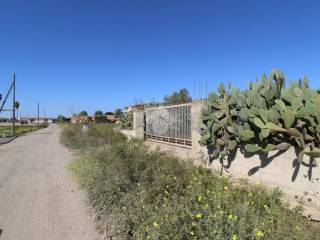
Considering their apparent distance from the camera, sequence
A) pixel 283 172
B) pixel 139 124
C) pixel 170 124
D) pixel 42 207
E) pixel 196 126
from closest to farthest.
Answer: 1. pixel 283 172
2. pixel 42 207
3. pixel 196 126
4. pixel 170 124
5. pixel 139 124

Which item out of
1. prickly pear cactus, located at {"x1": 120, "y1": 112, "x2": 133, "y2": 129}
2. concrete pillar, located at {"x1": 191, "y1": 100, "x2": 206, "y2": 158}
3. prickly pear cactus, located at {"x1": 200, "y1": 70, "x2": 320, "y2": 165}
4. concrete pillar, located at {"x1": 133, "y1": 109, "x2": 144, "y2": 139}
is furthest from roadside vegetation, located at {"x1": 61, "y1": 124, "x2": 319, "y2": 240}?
prickly pear cactus, located at {"x1": 120, "y1": 112, "x2": 133, "y2": 129}

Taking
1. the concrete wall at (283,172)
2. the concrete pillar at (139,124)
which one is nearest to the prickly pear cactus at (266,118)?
the concrete wall at (283,172)

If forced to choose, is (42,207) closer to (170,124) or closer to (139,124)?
(170,124)

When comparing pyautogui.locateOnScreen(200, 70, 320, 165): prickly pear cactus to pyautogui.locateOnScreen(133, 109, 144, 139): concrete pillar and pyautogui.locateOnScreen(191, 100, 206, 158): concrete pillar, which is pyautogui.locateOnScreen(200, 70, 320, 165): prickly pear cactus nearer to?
pyautogui.locateOnScreen(191, 100, 206, 158): concrete pillar

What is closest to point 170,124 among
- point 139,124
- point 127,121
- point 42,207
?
point 139,124

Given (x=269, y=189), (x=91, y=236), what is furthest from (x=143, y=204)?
(x=269, y=189)

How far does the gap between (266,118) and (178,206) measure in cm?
239

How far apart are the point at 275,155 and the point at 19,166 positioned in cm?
830

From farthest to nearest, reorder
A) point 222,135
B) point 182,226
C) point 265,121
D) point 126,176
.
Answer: point 222,135
point 126,176
point 265,121
point 182,226

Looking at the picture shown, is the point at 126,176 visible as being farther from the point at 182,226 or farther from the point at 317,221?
the point at 317,221

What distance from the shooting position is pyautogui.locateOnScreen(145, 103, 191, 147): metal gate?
8.66 meters

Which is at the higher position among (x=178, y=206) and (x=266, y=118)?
(x=266, y=118)

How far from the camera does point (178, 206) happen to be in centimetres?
359

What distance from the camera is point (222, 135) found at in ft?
20.4
